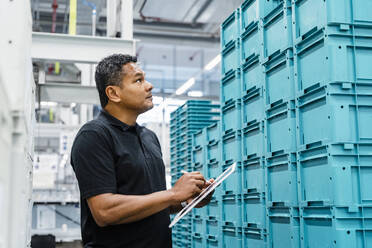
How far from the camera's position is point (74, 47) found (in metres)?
4.80

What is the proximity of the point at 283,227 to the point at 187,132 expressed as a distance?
428cm

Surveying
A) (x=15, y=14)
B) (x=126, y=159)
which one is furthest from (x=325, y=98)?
(x=15, y=14)

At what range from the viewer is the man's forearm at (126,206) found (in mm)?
2133

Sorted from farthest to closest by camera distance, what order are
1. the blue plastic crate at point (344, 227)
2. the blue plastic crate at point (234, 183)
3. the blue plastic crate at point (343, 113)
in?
the blue plastic crate at point (234, 183) → the blue plastic crate at point (343, 113) → the blue plastic crate at point (344, 227)

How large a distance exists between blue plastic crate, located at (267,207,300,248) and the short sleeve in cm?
184

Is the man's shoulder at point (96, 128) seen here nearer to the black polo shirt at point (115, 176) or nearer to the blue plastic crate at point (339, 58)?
the black polo shirt at point (115, 176)

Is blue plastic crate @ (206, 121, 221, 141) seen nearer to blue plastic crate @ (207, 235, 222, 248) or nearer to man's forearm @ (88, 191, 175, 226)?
blue plastic crate @ (207, 235, 222, 248)

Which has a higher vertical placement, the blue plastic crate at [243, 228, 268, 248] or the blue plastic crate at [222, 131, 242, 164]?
the blue plastic crate at [222, 131, 242, 164]

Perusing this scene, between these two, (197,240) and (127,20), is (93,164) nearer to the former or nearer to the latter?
(127,20)

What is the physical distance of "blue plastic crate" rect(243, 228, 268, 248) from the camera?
4.21 metres

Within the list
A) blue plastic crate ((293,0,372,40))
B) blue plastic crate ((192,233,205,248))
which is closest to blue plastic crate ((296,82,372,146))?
blue plastic crate ((293,0,372,40))

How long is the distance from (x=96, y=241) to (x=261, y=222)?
90.2 inches

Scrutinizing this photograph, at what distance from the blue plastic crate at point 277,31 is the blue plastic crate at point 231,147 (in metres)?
1.06

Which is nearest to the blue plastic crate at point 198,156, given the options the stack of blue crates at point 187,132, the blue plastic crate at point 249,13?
the stack of blue crates at point 187,132
